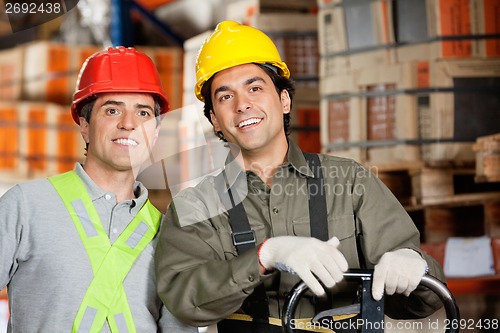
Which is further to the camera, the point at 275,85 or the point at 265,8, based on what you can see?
the point at 265,8

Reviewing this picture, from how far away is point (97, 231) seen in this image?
2723mm

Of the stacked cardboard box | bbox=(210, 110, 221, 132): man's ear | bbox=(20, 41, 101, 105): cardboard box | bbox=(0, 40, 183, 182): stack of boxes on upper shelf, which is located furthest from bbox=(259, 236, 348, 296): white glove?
bbox=(20, 41, 101, 105): cardboard box

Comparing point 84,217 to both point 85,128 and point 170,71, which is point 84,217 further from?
point 170,71

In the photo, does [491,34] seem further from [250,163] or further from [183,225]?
[183,225]

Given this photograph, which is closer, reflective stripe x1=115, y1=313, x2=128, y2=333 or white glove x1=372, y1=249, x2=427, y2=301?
white glove x1=372, y1=249, x2=427, y2=301

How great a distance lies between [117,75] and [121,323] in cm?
99

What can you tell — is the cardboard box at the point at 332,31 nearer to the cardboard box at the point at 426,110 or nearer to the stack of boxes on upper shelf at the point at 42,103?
the cardboard box at the point at 426,110

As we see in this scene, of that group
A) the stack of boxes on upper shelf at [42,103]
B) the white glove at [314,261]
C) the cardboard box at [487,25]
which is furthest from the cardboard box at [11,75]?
the white glove at [314,261]

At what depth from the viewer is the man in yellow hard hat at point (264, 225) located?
2.32 m

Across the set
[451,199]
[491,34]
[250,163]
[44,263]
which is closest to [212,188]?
[250,163]

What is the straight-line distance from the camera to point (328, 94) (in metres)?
4.82

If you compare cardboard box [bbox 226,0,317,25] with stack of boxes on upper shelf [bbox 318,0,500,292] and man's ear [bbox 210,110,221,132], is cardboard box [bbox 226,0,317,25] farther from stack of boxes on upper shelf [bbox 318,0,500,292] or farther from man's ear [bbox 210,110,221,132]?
man's ear [bbox 210,110,221,132]

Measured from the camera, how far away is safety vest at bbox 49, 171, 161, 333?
2.59 meters

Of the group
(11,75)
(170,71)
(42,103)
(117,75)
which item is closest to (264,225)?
(117,75)
